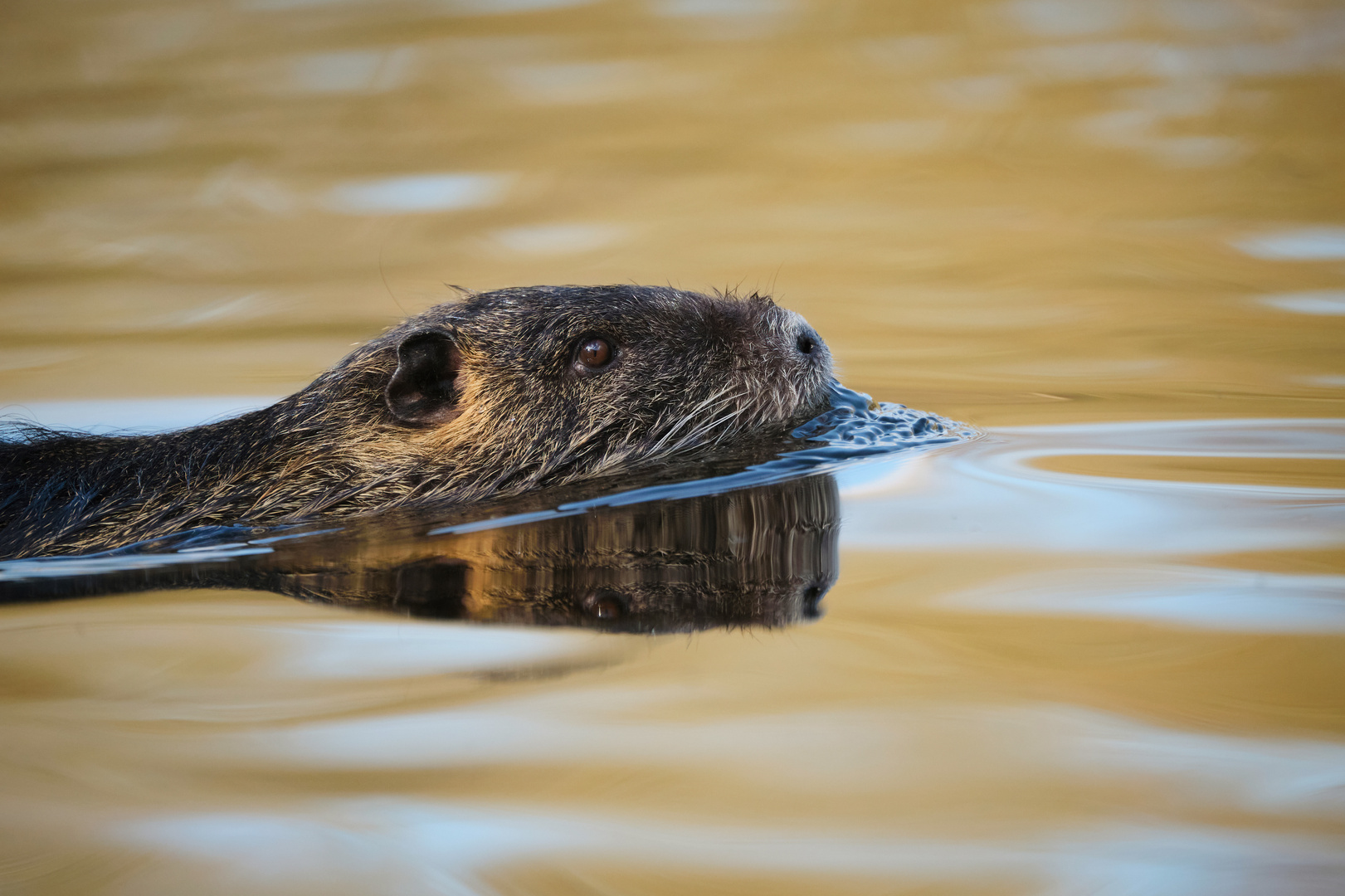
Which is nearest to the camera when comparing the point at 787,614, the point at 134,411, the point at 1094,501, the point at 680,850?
the point at 680,850

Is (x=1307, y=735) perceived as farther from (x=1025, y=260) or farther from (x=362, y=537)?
(x=1025, y=260)

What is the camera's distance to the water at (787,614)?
2.81 meters

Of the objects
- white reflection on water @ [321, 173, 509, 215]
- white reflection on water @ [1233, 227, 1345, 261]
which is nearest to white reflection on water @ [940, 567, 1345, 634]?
white reflection on water @ [1233, 227, 1345, 261]

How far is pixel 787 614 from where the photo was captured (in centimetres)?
398

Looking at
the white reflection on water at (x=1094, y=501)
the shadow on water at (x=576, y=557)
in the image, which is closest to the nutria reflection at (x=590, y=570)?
the shadow on water at (x=576, y=557)

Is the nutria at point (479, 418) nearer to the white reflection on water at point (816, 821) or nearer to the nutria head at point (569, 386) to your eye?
the nutria head at point (569, 386)

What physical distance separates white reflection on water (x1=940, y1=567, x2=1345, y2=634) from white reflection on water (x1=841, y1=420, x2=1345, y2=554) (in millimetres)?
310

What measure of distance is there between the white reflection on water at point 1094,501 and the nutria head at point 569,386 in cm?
68

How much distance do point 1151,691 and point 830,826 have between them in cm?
102

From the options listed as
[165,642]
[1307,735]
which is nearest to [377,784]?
[165,642]

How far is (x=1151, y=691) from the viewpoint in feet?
11.2

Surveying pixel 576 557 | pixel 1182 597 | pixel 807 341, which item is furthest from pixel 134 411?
pixel 1182 597

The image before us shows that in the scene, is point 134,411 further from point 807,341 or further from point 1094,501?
point 1094,501

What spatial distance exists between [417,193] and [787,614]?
10040mm
